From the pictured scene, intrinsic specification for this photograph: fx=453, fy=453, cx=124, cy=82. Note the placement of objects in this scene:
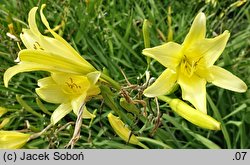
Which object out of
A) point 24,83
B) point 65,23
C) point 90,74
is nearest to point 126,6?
point 65,23

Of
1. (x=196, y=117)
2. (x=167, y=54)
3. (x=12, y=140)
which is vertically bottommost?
(x=12, y=140)

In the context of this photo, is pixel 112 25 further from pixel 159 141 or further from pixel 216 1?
pixel 159 141

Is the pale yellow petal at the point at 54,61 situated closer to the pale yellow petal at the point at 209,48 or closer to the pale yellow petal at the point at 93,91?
the pale yellow petal at the point at 93,91

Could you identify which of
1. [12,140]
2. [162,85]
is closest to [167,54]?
[162,85]

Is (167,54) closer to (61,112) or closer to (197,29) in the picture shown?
(197,29)

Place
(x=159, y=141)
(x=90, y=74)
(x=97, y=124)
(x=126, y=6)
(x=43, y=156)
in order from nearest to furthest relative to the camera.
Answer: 1. (x=90, y=74)
2. (x=43, y=156)
3. (x=159, y=141)
4. (x=97, y=124)
5. (x=126, y=6)

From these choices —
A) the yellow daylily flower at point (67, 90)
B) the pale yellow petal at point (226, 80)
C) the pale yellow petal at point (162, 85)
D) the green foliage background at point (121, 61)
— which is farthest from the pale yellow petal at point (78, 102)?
the green foliage background at point (121, 61)

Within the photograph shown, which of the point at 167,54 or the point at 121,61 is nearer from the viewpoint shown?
the point at 167,54
